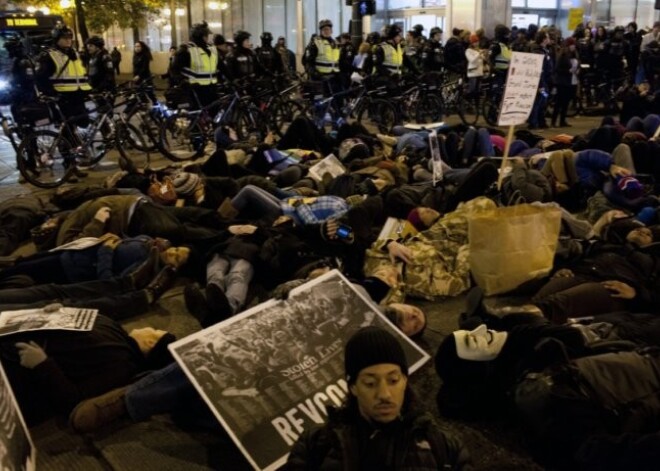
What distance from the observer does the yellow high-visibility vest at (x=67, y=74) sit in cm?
866

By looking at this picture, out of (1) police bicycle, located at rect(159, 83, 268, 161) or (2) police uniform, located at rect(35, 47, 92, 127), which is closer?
(2) police uniform, located at rect(35, 47, 92, 127)

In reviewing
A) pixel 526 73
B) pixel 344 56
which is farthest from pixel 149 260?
pixel 344 56

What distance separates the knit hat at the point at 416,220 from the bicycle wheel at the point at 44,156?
509 centimetres

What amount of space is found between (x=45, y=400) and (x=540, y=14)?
974 inches

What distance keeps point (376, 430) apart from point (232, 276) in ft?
8.51

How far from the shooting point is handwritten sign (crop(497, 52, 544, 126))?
6.01m

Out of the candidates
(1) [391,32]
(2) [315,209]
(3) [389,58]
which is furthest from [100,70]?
(2) [315,209]

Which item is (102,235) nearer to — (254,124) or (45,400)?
(45,400)

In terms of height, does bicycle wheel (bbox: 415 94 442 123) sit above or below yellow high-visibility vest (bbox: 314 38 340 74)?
below

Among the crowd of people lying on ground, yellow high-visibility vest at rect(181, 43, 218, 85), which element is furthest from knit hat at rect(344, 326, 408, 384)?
yellow high-visibility vest at rect(181, 43, 218, 85)

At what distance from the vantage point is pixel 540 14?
2411 cm

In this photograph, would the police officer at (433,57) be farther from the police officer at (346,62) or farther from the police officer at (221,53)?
the police officer at (221,53)

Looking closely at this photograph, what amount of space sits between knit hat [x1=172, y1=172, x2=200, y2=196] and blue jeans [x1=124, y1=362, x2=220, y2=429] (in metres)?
3.15

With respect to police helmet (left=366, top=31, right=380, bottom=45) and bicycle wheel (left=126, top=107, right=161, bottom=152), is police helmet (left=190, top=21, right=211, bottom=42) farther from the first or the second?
police helmet (left=366, top=31, right=380, bottom=45)
